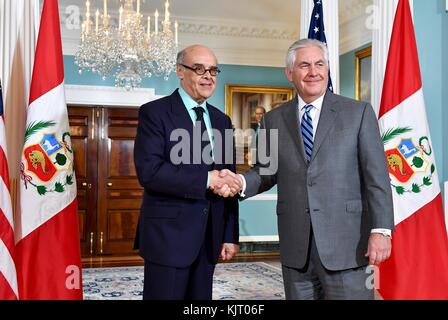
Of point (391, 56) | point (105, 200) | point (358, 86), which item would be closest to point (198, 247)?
point (391, 56)

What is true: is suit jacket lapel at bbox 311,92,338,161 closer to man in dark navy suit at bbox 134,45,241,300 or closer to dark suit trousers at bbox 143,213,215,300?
man in dark navy suit at bbox 134,45,241,300

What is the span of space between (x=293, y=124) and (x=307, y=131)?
69 millimetres

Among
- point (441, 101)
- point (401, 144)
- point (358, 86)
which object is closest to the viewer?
point (401, 144)

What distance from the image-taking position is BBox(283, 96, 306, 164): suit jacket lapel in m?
2.08

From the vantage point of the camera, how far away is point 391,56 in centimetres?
311

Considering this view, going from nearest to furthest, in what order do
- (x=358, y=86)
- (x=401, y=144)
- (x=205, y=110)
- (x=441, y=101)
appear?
(x=205, y=110)
(x=401, y=144)
(x=441, y=101)
(x=358, y=86)

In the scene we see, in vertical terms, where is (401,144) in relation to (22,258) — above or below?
above

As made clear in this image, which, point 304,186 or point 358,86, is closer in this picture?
point 304,186

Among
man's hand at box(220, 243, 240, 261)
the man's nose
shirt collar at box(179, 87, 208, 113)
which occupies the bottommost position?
man's hand at box(220, 243, 240, 261)

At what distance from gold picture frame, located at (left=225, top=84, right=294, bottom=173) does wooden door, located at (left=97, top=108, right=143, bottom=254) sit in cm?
137

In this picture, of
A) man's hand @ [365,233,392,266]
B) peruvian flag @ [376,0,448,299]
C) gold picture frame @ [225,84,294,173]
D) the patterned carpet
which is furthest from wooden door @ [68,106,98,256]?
man's hand @ [365,233,392,266]

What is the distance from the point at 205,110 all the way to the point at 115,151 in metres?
5.01

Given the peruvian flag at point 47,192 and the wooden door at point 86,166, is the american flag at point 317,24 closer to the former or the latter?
the peruvian flag at point 47,192
